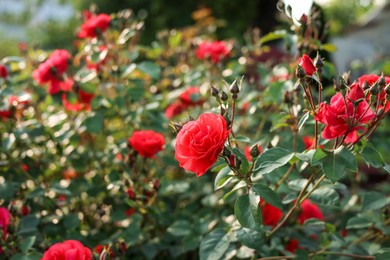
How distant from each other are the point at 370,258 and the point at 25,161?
3.67 ft

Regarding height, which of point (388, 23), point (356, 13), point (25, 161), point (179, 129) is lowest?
point (356, 13)

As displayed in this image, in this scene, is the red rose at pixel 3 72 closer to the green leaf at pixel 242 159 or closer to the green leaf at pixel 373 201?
the green leaf at pixel 242 159

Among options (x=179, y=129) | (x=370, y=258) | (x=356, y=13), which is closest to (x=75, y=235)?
(x=179, y=129)

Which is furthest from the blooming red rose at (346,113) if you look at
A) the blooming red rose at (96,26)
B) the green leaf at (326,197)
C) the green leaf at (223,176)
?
the blooming red rose at (96,26)

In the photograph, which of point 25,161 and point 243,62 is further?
point 243,62

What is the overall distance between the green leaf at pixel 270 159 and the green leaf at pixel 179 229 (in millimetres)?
487

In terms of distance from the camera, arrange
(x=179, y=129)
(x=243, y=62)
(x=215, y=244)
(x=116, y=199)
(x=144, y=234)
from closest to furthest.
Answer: (x=179, y=129)
(x=215, y=244)
(x=144, y=234)
(x=116, y=199)
(x=243, y=62)

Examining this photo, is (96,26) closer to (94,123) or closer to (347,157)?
(94,123)

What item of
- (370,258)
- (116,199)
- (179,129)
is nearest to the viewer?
(179,129)

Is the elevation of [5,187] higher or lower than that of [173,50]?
higher

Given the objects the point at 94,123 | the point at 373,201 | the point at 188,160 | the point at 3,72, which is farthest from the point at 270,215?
the point at 3,72

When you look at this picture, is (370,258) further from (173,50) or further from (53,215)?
(173,50)

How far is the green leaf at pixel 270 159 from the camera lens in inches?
40.6

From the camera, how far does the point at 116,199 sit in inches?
67.8
